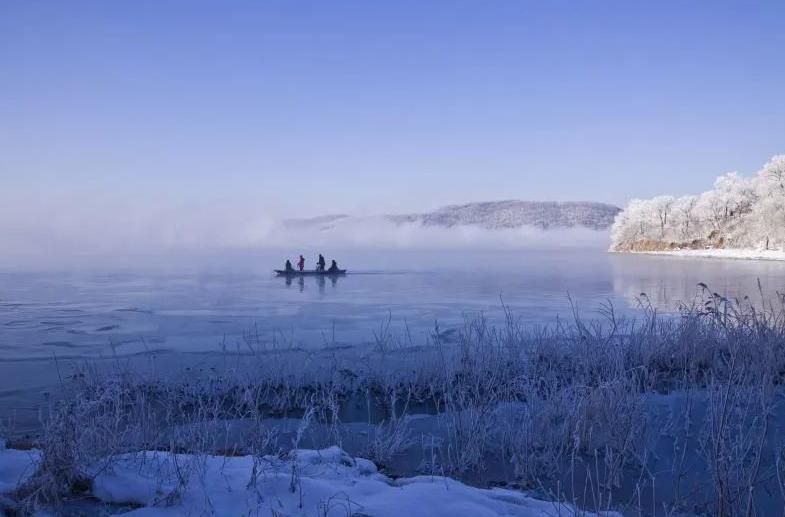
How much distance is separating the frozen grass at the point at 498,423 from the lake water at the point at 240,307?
5.85 ft

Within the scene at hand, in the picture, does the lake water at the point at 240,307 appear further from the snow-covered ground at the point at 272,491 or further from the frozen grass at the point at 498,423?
the snow-covered ground at the point at 272,491

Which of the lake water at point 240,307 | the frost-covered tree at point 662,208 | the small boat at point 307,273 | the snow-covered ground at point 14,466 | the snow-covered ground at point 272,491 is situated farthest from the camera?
the frost-covered tree at point 662,208

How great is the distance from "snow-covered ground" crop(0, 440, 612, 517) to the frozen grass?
0.07 meters

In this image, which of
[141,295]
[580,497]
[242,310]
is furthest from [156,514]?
[141,295]

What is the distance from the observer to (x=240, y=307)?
1986 cm

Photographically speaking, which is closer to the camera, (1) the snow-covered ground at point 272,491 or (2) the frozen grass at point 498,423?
(1) the snow-covered ground at point 272,491

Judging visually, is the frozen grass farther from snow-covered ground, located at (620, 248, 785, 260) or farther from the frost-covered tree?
the frost-covered tree

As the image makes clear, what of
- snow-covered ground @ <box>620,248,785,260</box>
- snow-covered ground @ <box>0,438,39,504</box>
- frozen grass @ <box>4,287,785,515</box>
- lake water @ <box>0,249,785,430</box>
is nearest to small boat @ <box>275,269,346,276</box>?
lake water @ <box>0,249,785,430</box>

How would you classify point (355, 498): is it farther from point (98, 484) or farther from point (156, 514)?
point (98, 484)

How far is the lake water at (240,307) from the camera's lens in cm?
1248

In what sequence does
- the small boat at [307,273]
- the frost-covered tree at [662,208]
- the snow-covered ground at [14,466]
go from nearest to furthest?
the snow-covered ground at [14,466] < the small boat at [307,273] < the frost-covered tree at [662,208]

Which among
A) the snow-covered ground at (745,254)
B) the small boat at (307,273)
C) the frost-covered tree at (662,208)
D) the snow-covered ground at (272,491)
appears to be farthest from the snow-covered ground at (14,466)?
the frost-covered tree at (662,208)

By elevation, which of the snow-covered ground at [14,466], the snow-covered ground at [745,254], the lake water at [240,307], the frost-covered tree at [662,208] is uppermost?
the frost-covered tree at [662,208]

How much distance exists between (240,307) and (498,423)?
48.3ft
